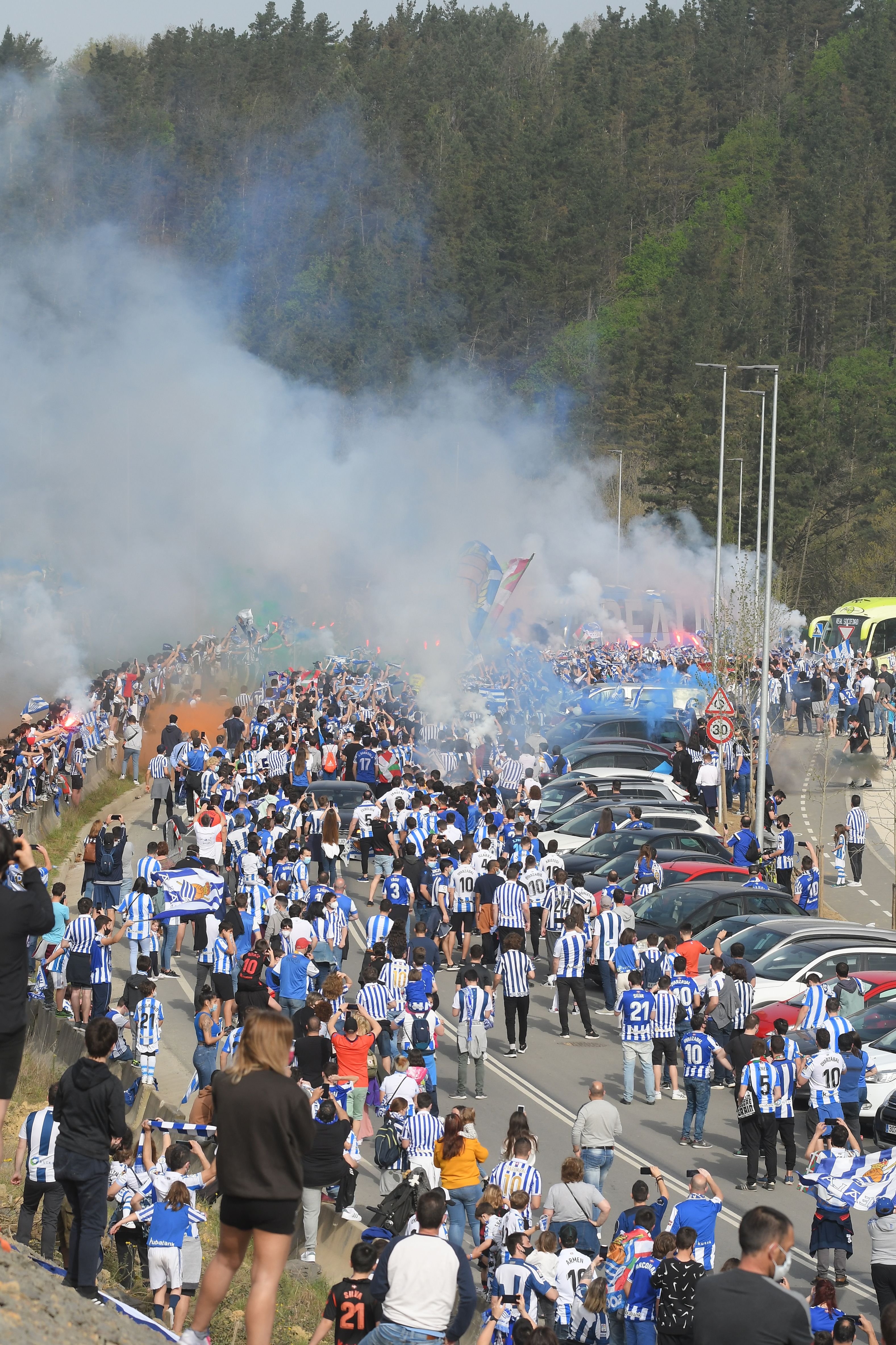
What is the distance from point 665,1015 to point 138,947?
539 cm

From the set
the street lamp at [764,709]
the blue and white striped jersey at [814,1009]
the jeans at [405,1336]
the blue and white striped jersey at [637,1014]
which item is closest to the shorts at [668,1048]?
the blue and white striped jersey at [637,1014]

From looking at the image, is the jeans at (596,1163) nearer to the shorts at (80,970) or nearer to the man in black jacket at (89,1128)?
the man in black jacket at (89,1128)

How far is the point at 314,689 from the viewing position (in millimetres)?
32812

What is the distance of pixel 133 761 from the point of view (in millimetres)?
30031

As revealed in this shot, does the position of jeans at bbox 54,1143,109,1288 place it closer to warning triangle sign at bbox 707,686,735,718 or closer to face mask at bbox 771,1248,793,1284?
face mask at bbox 771,1248,793,1284

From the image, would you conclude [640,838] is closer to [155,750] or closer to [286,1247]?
[155,750]

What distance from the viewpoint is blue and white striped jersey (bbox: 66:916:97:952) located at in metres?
15.2

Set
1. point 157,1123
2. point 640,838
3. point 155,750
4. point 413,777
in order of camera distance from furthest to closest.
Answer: point 155,750, point 413,777, point 640,838, point 157,1123

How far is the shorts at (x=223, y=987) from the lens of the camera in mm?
15102

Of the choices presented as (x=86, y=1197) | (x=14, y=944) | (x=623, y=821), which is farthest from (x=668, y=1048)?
(x=14, y=944)

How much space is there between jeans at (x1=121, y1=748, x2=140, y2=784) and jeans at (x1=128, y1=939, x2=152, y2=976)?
1210 cm

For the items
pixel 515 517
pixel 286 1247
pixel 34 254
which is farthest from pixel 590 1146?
pixel 515 517

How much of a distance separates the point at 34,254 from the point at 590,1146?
4693 cm

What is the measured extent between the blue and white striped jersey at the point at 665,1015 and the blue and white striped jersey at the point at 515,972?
5.17 feet
